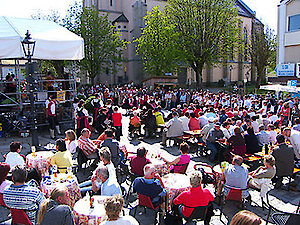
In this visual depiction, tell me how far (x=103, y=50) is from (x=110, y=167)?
32354mm

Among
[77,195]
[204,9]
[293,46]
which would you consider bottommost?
[77,195]

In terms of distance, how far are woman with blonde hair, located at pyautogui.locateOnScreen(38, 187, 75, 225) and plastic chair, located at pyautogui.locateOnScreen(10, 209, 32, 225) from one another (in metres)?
0.83

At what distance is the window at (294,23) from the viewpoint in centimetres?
2975

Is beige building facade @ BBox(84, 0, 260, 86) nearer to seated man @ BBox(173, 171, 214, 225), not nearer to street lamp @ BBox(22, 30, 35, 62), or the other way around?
street lamp @ BBox(22, 30, 35, 62)

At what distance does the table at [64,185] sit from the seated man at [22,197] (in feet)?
2.92

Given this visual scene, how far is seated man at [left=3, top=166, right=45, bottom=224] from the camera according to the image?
4383 mm

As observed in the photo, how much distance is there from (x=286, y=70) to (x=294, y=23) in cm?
527

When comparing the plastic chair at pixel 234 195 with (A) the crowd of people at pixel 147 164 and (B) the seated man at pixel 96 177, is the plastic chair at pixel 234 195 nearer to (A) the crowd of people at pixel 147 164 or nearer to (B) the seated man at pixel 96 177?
(A) the crowd of people at pixel 147 164

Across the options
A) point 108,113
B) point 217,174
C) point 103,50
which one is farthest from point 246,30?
point 217,174

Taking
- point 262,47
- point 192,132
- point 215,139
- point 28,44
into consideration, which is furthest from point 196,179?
point 262,47

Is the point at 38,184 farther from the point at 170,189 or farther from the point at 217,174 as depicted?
the point at 217,174

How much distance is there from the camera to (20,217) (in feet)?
14.5

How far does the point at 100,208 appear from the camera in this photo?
15.0 feet

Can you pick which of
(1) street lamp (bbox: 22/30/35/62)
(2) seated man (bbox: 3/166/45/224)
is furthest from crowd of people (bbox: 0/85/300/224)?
(1) street lamp (bbox: 22/30/35/62)
